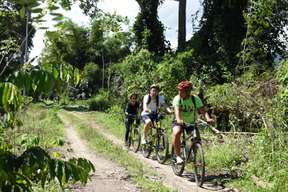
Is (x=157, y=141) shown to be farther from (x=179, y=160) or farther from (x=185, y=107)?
(x=185, y=107)

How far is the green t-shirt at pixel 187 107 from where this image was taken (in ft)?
32.1

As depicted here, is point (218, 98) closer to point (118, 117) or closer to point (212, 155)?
point (212, 155)

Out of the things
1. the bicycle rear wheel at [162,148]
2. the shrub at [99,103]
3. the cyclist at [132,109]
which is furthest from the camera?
the shrub at [99,103]

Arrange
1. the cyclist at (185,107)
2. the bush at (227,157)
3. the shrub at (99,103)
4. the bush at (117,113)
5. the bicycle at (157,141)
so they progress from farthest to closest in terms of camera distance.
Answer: the shrub at (99,103) < the bush at (117,113) < the bicycle at (157,141) < the bush at (227,157) < the cyclist at (185,107)

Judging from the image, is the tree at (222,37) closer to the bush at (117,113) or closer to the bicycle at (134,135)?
the bush at (117,113)

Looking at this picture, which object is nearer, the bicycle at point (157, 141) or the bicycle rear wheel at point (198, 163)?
the bicycle rear wheel at point (198, 163)

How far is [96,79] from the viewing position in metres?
59.4

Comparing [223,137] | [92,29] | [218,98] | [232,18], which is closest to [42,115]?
[232,18]

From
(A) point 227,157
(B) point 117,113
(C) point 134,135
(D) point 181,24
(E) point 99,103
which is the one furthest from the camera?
(E) point 99,103

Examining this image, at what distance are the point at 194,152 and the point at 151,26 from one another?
2322 centimetres

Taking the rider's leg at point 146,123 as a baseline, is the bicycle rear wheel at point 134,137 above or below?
below

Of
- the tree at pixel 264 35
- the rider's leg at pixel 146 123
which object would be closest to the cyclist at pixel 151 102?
the rider's leg at pixel 146 123

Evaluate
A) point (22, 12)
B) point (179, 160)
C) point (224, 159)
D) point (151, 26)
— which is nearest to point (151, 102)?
point (224, 159)

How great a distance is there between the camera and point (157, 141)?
1280cm
